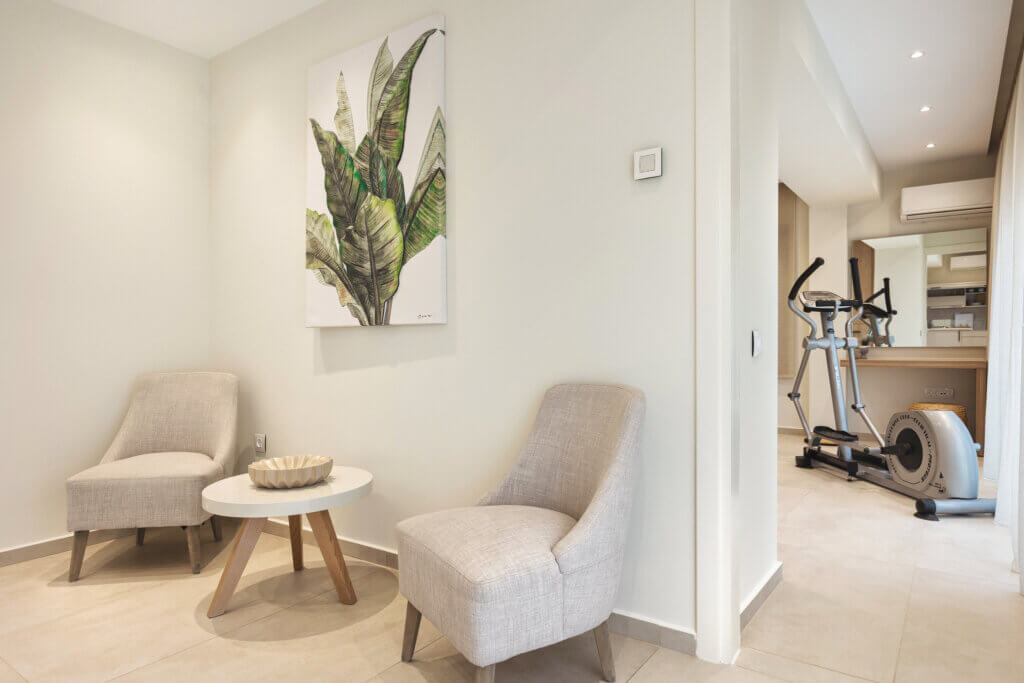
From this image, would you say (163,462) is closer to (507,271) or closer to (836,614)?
(507,271)

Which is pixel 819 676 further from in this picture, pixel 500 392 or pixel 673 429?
pixel 500 392

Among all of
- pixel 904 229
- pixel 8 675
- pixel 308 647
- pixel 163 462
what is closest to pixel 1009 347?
pixel 904 229

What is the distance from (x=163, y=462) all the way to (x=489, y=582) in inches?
77.3

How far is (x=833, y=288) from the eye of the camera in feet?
20.0

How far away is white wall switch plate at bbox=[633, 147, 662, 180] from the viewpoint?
1.91 meters

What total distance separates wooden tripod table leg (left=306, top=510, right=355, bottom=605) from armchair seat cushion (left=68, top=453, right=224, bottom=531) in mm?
681

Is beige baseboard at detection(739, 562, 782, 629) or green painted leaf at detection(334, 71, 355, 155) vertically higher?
green painted leaf at detection(334, 71, 355, 155)

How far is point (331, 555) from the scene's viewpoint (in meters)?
2.25

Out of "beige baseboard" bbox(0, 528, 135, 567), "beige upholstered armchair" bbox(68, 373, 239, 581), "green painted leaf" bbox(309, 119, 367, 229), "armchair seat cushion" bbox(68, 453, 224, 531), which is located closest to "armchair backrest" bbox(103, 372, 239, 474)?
"beige upholstered armchair" bbox(68, 373, 239, 581)

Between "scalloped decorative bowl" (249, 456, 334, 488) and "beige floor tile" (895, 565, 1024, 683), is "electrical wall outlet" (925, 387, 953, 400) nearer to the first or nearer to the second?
"beige floor tile" (895, 565, 1024, 683)

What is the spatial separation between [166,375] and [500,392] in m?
1.92

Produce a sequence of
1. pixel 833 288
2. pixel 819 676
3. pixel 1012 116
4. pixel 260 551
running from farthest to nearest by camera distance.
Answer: pixel 833 288 → pixel 1012 116 → pixel 260 551 → pixel 819 676

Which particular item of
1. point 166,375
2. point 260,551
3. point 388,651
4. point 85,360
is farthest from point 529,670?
point 85,360

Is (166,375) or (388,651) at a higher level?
(166,375)
